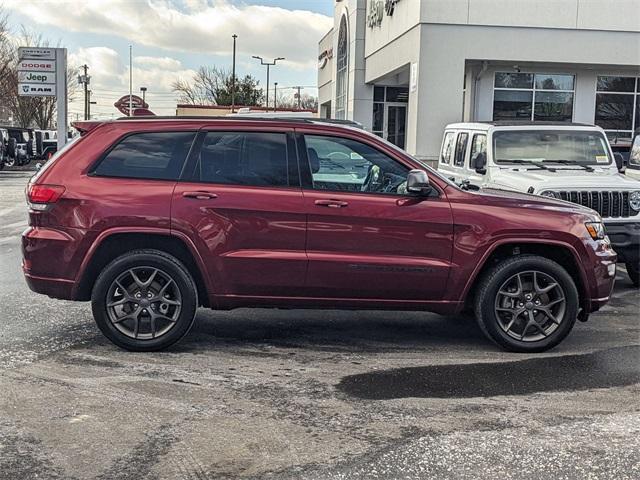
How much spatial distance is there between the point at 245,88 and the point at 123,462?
73155 mm

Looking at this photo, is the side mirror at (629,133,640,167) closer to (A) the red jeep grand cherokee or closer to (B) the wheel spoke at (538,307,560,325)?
(A) the red jeep grand cherokee

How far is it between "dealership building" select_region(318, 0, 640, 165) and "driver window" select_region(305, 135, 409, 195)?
52.3 feet

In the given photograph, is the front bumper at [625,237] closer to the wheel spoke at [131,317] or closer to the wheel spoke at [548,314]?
the wheel spoke at [548,314]

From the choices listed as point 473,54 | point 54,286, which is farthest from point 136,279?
point 473,54

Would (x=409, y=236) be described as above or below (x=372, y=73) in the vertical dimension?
below

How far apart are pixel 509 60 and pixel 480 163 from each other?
13.4 metres

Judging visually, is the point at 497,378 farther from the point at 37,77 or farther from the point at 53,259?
the point at 37,77

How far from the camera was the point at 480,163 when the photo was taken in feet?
32.8

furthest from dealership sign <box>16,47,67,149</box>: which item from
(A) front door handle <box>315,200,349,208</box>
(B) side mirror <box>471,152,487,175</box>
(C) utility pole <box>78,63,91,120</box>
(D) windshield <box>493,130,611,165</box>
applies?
(C) utility pole <box>78,63,91,120</box>

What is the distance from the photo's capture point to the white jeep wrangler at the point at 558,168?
344 inches

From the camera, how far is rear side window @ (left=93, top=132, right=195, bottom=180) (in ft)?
19.8

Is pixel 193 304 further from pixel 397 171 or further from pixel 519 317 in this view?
pixel 519 317

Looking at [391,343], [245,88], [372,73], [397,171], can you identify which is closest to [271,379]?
[391,343]

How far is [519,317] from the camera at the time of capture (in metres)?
6.20
